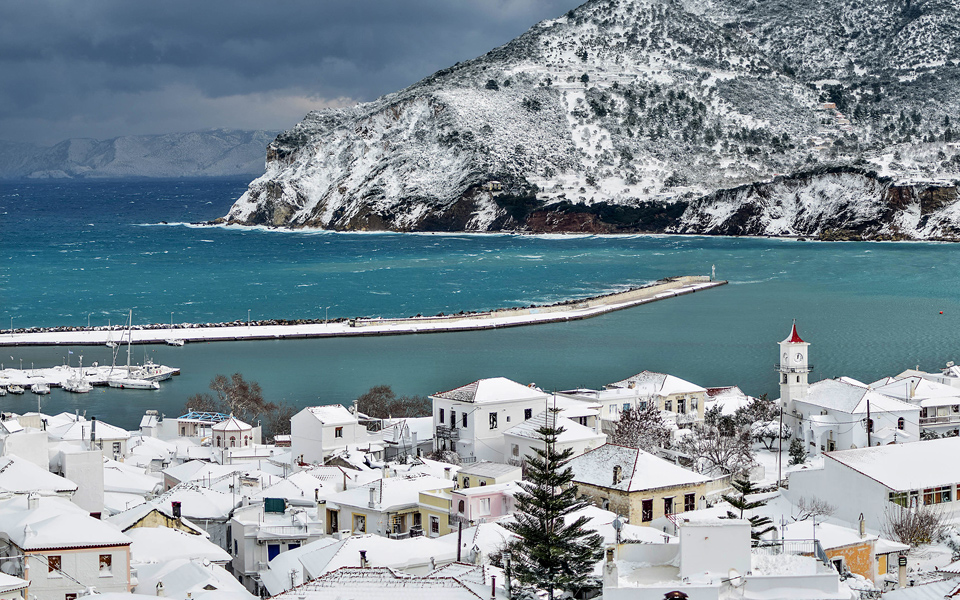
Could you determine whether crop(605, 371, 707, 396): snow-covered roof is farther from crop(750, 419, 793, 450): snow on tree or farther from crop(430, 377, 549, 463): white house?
crop(430, 377, 549, 463): white house

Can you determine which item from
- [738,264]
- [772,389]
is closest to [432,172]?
[738,264]

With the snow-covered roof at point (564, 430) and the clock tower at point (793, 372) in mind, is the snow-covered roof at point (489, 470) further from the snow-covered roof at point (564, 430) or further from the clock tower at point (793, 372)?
the clock tower at point (793, 372)

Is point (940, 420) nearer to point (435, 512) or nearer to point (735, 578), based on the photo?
point (435, 512)

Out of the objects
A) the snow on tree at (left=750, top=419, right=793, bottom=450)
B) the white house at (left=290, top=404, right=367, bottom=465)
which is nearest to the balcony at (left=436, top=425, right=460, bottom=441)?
the white house at (left=290, top=404, right=367, bottom=465)

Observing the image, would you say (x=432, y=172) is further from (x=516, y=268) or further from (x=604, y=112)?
(x=516, y=268)

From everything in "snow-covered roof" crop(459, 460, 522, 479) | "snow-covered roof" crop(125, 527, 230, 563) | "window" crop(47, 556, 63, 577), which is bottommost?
"snow-covered roof" crop(125, 527, 230, 563)

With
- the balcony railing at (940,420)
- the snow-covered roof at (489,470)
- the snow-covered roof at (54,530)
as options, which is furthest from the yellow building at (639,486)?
the balcony railing at (940,420)
